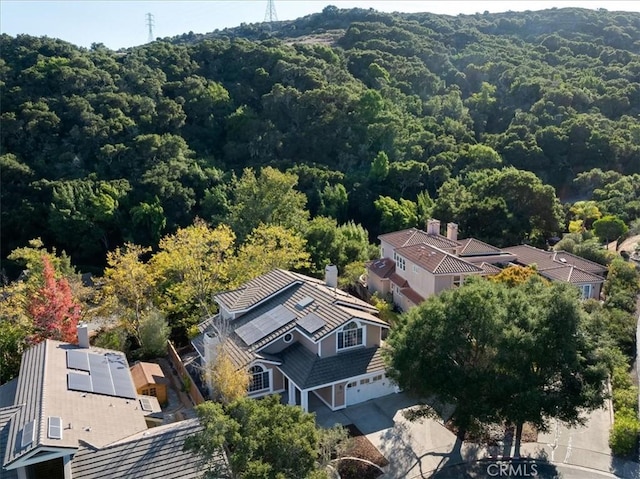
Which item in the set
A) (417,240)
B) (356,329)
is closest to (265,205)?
(417,240)

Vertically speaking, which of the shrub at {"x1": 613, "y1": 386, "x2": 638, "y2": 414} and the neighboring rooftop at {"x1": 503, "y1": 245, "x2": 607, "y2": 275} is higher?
the neighboring rooftop at {"x1": 503, "y1": 245, "x2": 607, "y2": 275}

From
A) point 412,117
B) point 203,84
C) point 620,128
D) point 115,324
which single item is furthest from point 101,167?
point 620,128

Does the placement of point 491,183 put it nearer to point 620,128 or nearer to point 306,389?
point 620,128

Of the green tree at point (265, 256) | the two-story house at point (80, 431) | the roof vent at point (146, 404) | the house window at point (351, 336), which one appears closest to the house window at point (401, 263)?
the green tree at point (265, 256)

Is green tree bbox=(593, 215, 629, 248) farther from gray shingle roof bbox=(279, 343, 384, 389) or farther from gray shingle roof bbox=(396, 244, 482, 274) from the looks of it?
gray shingle roof bbox=(279, 343, 384, 389)

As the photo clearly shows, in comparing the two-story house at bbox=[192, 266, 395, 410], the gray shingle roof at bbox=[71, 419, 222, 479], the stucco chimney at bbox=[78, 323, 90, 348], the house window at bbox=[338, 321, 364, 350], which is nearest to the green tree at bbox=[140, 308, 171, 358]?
the two-story house at bbox=[192, 266, 395, 410]

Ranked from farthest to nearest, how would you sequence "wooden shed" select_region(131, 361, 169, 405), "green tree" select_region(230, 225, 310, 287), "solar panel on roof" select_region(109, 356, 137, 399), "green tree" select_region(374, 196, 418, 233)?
1. "green tree" select_region(374, 196, 418, 233)
2. "green tree" select_region(230, 225, 310, 287)
3. "wooden shed" select_region(131, 361, 169, 405)
4. "solar panel on roof" select_region(109, 356, 137, 399)
